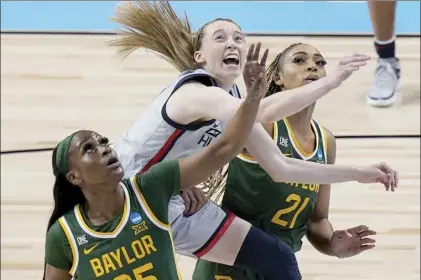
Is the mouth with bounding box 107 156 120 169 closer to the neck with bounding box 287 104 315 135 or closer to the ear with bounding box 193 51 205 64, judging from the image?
the ear with bounding box 193 51 205 64

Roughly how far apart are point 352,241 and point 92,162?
3.67 ft

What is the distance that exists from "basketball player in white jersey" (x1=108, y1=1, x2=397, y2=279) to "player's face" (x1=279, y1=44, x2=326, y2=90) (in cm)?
21

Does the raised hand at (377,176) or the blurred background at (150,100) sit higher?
Answer: the blurred background at (150,100)

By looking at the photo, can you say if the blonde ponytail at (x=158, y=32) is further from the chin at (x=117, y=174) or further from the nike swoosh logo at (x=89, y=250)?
the nike swoosh logo at (x=89, y=250)

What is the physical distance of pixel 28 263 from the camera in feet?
15.4

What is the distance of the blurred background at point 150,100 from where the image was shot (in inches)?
195

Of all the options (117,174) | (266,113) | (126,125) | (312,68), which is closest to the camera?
(117,174)

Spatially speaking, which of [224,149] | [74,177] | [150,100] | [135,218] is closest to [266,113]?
[224,149]

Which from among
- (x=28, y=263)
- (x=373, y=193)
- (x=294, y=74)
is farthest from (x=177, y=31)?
(x=373, y=193)

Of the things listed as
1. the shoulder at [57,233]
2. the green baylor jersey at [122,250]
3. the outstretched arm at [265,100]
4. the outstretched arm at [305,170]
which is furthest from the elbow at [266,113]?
the shoulder at [57,233]

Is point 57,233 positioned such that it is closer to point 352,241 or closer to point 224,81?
point 224,81

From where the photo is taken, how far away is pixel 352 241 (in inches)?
143

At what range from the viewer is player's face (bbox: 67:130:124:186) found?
9.86ft

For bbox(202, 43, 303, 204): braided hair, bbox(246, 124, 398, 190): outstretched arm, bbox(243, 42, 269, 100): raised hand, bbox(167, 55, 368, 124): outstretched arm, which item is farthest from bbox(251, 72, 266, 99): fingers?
bbox(202, 43, 303, 204): braided hair
